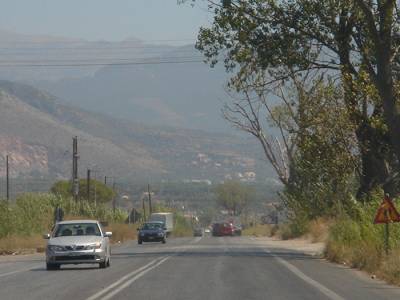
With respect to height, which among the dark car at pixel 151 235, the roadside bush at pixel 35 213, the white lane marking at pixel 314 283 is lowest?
the white lane marking at pixel 314 283

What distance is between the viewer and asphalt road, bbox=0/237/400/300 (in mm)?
22312

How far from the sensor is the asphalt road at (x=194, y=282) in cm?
2231

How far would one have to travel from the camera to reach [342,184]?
49438 mm

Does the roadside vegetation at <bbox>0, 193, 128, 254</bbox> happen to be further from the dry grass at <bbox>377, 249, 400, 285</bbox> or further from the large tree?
the dry grass at <bbox>377, 249, 400, 285</bbox>

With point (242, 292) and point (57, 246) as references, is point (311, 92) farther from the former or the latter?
point (242, 292)

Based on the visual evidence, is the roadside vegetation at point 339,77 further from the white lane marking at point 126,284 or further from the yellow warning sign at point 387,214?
the white lane marking at point 126,284

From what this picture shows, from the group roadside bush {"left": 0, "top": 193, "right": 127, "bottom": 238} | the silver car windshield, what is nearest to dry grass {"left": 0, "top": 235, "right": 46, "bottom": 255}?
roadside bush {"left": 0, "top": 193, "right": 127, "bottom": 238}

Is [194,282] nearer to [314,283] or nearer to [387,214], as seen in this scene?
[314,283]

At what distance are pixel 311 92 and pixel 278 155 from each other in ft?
98.4

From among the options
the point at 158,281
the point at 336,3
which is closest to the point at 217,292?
the point at 158,281

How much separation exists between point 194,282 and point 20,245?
34526mm

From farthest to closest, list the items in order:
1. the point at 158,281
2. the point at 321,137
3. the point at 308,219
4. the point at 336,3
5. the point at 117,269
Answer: the point at 308,219
the point at 321,137
the point at 336,3
the point at 117,269
the point at 158,281

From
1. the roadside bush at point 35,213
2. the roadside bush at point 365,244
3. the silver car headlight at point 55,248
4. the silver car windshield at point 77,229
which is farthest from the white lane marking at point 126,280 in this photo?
the roadside bush at point 35,213

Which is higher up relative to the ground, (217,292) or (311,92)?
(311,92)
